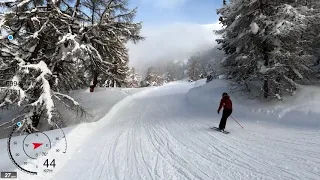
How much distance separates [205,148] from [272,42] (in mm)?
7388

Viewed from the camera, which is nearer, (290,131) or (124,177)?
(124,177)

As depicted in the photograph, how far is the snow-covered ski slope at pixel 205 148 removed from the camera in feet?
19.3

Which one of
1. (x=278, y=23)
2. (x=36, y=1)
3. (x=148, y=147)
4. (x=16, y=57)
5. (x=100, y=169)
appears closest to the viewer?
(x=100, y=169)

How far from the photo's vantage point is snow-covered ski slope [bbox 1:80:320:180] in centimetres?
587

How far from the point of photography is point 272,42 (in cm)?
1233

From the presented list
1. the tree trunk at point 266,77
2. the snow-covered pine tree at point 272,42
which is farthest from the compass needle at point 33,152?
the tree trunk at point 266,77

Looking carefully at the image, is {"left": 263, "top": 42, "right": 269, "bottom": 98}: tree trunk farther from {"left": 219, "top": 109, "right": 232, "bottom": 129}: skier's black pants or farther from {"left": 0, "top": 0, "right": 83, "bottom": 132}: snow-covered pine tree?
{"left": 0, "top": 0, "right": 83, "bottom": 132}: snow-covered pine tree

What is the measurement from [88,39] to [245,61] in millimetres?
8187

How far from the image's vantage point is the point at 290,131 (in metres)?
9.50

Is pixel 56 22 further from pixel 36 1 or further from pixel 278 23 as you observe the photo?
pixel 278 23

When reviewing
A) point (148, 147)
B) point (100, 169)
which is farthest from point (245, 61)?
point (100, 169)

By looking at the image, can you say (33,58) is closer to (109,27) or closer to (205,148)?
(109,27)

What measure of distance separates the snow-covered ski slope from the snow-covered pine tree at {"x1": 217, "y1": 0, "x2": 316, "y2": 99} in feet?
4.00

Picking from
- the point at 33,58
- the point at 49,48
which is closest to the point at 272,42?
the point at 49,48
